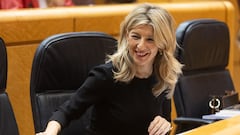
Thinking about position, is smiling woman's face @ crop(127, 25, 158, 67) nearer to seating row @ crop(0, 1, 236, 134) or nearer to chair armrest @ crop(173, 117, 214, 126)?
chair armrest @ crop(173, 117, 214, 126)

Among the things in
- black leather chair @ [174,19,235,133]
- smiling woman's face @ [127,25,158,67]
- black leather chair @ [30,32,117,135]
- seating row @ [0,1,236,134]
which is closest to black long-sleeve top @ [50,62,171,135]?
smiling woman's face @ [127,25,158,67]

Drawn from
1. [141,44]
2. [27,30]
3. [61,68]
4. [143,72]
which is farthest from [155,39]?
[27,30]

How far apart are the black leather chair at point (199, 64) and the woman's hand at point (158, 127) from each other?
658 millimetres

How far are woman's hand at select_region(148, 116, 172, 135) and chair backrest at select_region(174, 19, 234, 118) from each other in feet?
2.58

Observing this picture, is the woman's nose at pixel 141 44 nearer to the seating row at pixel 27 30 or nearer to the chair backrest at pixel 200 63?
the chair backrest at pixel 200 63

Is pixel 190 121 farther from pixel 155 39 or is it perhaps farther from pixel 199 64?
pixel 155 39

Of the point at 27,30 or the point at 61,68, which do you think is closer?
the point at 61,68

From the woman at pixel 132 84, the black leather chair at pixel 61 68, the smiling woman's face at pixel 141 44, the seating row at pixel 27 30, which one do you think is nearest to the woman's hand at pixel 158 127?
the woman at pixel 132 84

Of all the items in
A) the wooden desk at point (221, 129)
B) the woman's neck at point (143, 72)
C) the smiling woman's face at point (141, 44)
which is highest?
the smiling woman's face at point (141, 44)

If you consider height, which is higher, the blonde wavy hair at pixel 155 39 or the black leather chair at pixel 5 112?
the blonde wavy hair at pixel 155 39

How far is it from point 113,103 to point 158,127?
210 mm

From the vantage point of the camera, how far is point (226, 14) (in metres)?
4.18

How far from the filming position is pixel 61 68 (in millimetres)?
2434

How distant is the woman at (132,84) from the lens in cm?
221
